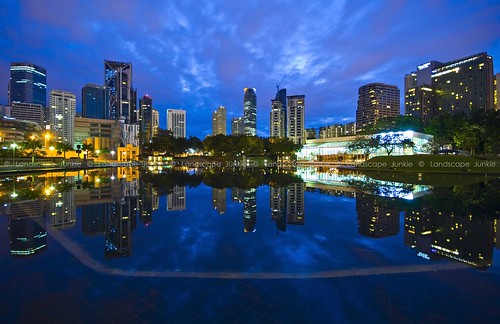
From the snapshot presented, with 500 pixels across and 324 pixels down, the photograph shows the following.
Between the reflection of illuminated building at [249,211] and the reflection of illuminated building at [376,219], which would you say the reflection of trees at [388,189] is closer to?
the reflection of illuminated building at [376,219]

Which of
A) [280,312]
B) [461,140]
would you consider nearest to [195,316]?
[280,312]

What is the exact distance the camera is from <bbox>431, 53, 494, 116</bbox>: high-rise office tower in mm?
118000

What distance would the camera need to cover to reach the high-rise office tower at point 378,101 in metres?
150

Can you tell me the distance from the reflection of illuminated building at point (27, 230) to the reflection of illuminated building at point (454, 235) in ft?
35.7

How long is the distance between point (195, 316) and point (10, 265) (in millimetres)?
5213

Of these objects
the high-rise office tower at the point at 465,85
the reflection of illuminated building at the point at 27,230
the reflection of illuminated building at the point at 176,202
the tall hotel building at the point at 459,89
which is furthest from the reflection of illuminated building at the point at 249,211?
the high-rise office tower at the point at 465,85

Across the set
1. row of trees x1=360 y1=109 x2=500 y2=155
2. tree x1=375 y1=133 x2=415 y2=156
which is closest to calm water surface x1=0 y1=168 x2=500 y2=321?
row of trees x1=360 y1=109 x2=500 y2=155

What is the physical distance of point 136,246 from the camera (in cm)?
746

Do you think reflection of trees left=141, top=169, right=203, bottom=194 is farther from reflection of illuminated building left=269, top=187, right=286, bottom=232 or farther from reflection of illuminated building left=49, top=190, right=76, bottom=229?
reflection of illuminated building left=269, top=187, right=286, bottom=232

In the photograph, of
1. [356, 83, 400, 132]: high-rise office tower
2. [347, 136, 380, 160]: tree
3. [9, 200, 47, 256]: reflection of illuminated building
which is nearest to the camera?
[9, 200, 47, 256]: reflection of illuminated building

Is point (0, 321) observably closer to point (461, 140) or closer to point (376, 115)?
point (461, 140)

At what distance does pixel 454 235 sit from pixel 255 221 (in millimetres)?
6983

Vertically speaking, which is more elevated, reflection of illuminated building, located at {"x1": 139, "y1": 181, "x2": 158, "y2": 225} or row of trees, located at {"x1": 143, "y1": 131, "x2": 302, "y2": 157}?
row of trees, located at {"x1": 143, "y1": 131, "x2": 302, "y2": 157}

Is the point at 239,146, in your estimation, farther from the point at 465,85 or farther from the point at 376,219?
the point at 465,85
